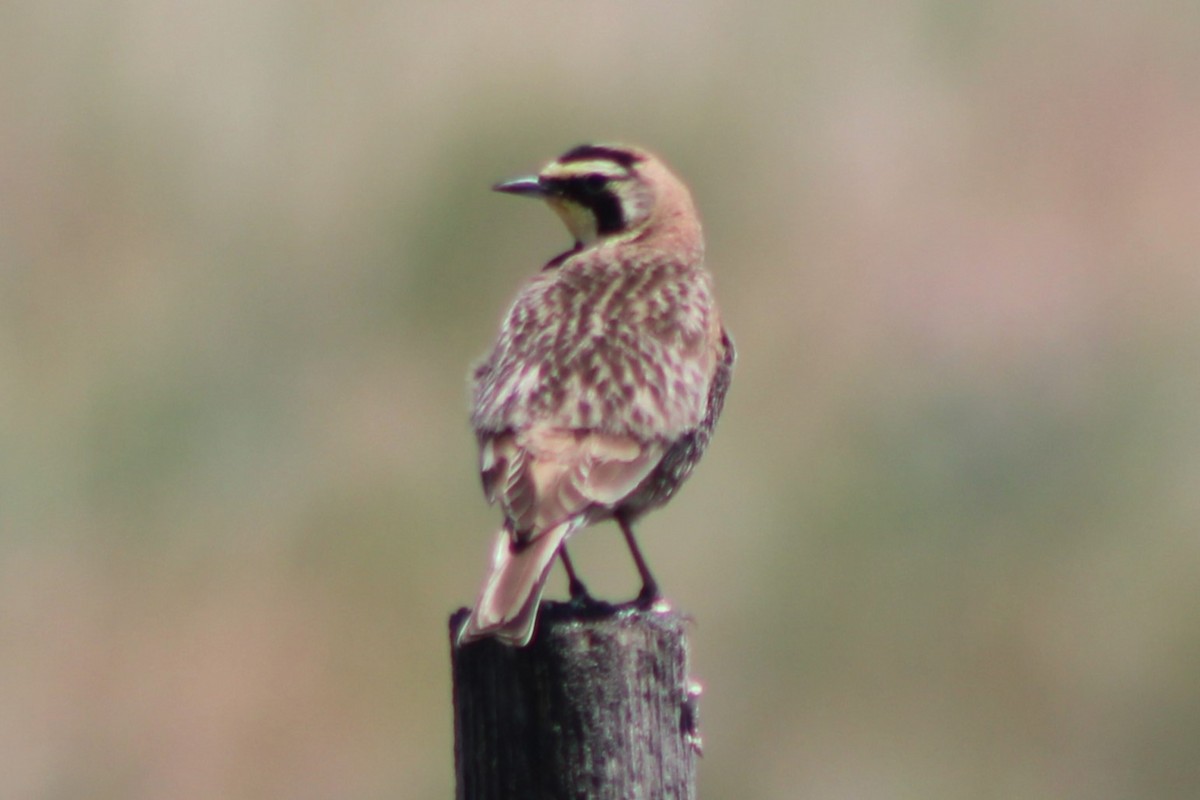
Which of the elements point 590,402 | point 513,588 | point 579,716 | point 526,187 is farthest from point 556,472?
point 526,187

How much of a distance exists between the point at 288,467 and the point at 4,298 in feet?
10.9

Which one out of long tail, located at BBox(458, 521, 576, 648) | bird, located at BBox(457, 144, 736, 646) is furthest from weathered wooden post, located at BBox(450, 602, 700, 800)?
bird, located at BBox(457, 144, 736, 646)

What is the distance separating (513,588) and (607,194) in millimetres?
2980

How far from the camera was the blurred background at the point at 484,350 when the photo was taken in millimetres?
14883

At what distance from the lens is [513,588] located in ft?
20.9

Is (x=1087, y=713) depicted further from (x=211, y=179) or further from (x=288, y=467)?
(x=211, y=179)

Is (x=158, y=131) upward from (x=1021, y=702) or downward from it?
upward

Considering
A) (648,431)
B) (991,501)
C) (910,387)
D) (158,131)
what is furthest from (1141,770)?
(158,131)

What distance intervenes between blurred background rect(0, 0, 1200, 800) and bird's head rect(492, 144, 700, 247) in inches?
217

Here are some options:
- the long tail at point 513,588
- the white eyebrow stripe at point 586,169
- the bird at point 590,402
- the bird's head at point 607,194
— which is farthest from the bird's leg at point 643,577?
the white eyebrow stripe at point 586,169

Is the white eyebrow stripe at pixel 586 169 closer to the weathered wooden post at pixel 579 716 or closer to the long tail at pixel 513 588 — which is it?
the long tail at pixel 513 588

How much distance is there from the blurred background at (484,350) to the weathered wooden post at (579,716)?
8068 millimetres

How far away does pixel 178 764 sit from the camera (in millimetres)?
14617

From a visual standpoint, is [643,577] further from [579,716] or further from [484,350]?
[484,350]
